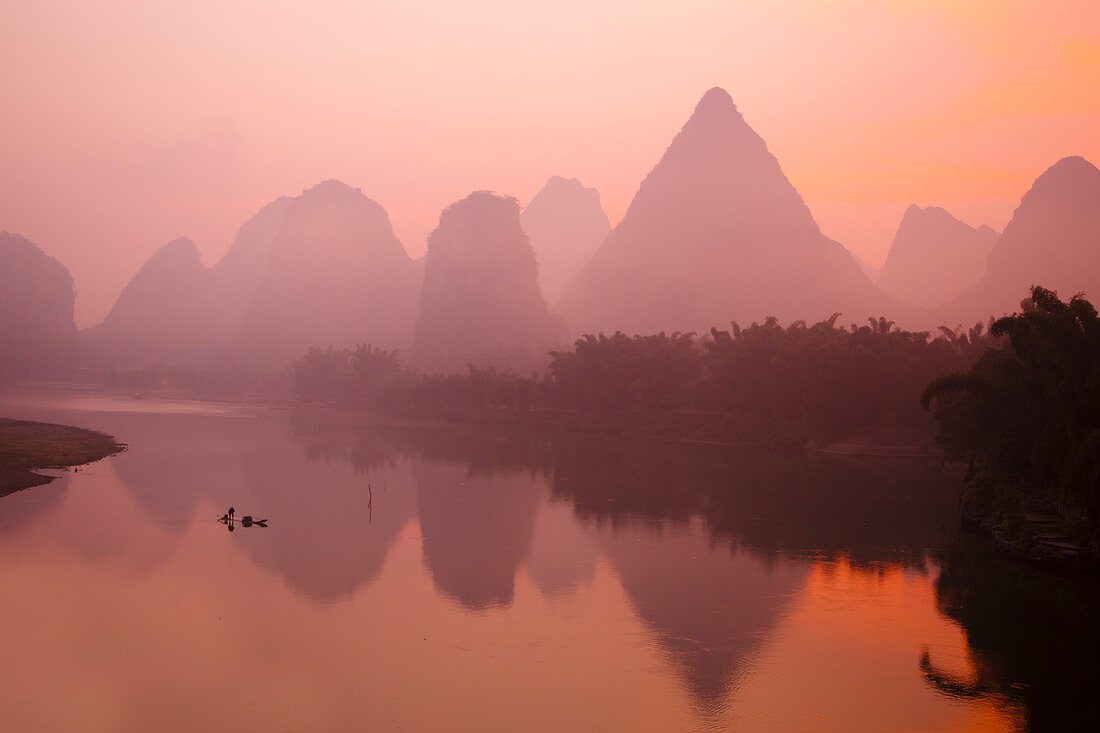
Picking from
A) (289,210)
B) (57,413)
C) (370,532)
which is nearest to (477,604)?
(370,532)

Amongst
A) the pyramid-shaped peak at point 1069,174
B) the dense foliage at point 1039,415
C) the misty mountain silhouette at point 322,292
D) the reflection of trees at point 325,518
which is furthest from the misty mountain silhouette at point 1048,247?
the misty mountain silhouette at point 322,292

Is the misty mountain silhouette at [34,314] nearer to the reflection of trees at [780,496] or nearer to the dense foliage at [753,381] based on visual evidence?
the dense foliage at [753,381]

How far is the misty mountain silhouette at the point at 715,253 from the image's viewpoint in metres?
113

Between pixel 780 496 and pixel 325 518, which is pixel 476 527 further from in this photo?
pixel 780 496

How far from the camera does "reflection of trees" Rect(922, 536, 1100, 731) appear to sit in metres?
11.8

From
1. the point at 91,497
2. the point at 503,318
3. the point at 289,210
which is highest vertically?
the point at 289,210

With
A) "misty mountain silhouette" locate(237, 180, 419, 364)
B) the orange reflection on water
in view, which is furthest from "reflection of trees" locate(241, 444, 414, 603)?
"misty mountain silhouette" locate(237, 180, 419, 364)

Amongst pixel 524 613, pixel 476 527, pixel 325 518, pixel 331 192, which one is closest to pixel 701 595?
pixel 524 613

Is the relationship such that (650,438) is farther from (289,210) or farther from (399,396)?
(289,210)

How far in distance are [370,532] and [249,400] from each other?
80267 millimetres

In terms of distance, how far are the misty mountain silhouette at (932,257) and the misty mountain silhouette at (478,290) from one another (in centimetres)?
7471

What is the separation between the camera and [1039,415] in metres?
20.3

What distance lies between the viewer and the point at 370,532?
74.3 ft

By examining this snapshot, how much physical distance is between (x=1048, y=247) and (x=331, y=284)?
12677 cm
